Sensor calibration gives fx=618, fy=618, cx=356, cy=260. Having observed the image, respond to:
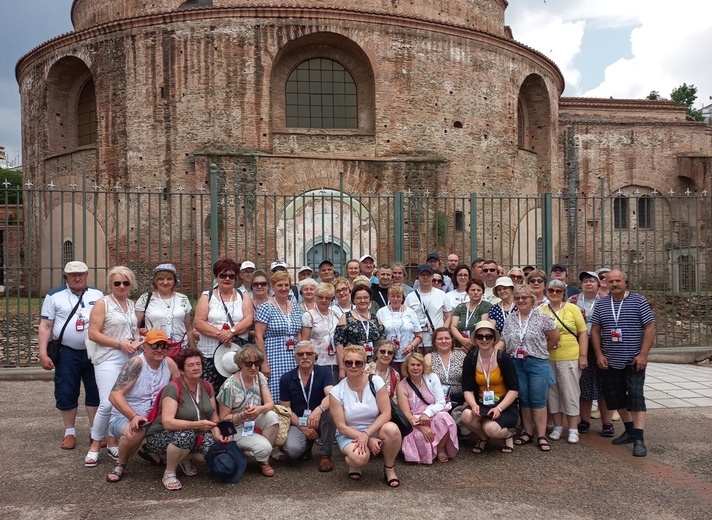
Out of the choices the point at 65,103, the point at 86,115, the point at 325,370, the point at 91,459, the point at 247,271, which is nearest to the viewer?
the point at 91,459

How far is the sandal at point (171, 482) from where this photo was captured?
4454 mm

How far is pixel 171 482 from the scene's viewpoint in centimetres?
447

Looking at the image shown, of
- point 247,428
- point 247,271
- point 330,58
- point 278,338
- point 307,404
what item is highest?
point 330,58

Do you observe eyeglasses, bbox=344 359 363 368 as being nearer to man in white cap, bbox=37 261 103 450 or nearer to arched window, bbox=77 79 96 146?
man in white cap, bbox=37 261 103 450

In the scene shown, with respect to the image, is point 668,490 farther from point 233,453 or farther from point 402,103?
point 402,103

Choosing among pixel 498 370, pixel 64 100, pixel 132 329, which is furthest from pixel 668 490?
pixel 64 100

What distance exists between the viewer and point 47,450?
5.39 metres

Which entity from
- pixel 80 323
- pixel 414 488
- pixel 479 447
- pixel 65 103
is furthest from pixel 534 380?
pixel 65 103

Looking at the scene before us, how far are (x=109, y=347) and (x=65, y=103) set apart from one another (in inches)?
663

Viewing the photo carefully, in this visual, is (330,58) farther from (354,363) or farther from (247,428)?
(247,428)

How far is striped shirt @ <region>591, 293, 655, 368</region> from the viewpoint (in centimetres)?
559

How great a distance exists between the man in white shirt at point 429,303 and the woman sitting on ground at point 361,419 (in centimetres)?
157

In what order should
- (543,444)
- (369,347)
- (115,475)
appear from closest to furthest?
(115,475)
(543,444)
(369,347)

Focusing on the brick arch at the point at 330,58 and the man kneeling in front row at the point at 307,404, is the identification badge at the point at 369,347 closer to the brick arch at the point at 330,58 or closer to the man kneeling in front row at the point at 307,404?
the man kneeling in front row at the point at 307,404
